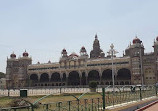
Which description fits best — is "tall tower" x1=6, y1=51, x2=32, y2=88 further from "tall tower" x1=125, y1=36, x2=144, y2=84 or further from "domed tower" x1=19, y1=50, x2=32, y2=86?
"tall tower" x1=125, y1=36, x2=144, y2=84

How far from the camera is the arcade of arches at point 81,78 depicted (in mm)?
66750

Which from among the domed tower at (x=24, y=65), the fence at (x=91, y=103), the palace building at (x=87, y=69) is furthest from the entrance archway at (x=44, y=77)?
the fence at (x=91, y=103)

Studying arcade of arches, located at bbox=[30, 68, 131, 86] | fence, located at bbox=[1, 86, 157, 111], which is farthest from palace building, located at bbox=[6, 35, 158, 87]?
fence, located at bbox=[1, 86, 157, 111]

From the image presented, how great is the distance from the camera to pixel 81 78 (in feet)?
243

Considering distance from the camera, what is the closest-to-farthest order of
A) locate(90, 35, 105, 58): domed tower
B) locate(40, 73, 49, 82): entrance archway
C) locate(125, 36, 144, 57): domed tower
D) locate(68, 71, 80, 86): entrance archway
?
locate(125, 36, 144, 57): domed tower
locate(68, 71, 80, 86): entrance archway
locate(40, 73, 49, 82): entrance archway
locate(90, 35, 105, 58): domed tower

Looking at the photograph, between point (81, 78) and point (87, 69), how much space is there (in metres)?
6.07

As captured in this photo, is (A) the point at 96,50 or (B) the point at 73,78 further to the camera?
(A) the point at 96,50

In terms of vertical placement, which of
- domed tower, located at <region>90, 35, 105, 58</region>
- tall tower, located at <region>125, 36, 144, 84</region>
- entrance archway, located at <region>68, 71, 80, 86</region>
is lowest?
entrance archway, located at <region>68, 71, 80, 86</region>

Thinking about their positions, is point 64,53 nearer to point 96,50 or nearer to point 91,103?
point 96,50

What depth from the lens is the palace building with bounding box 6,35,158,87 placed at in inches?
2341

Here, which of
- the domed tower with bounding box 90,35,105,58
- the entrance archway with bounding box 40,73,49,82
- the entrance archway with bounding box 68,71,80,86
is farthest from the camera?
the domed tower with bounding box 90,35,105,58

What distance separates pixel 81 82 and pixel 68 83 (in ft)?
16.4

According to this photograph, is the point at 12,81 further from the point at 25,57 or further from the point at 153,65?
the point at 153,65

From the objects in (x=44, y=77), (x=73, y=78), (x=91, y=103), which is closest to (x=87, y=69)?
(x=73, y=78)
